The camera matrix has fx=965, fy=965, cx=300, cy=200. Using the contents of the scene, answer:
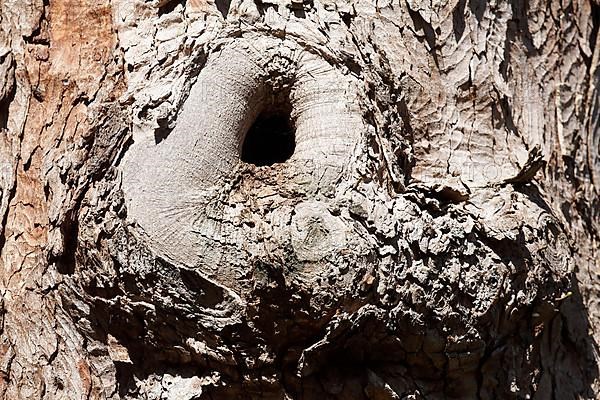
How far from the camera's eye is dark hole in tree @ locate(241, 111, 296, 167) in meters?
1.75

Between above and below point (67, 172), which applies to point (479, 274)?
above

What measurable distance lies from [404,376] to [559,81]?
0.82m

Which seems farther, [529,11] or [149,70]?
[529,11]

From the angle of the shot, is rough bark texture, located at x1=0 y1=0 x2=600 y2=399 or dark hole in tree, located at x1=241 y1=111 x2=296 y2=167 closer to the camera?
rough bark texture, located at x1=0 y1=0 x2=600 y2=399

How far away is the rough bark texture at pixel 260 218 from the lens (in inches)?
60.9

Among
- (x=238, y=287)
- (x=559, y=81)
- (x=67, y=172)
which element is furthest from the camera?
(x=559, y=81)

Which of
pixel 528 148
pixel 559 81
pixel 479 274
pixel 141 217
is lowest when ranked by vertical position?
pixel 141 217

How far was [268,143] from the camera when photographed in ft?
5.82

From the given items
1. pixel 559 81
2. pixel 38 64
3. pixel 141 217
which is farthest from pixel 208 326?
pixel 559 81

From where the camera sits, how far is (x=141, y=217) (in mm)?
1555

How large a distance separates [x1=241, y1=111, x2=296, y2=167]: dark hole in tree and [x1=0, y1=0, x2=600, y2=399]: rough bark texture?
2.4 inches

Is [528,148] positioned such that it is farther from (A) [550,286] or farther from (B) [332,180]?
(B) [332,180]

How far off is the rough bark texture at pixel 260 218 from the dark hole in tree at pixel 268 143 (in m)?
0.06

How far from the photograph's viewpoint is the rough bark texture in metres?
1.55
